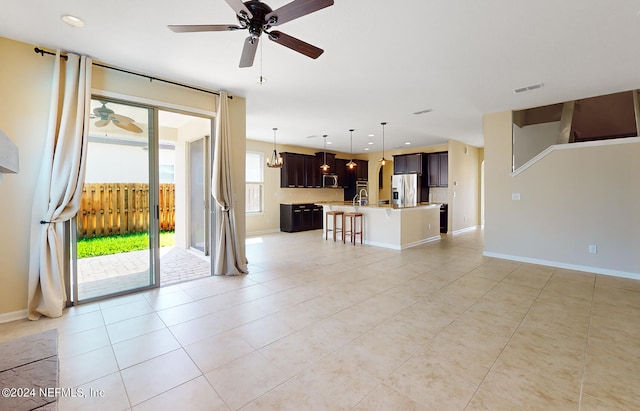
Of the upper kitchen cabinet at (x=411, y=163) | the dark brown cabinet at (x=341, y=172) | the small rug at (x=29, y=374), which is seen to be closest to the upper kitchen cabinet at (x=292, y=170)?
the dark brown cabinet at (x=341, y=172)

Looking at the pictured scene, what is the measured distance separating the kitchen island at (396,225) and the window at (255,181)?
2525 mm

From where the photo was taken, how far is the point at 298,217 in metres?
8.97

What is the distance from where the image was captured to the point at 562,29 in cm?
269

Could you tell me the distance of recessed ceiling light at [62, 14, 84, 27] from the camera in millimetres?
2496

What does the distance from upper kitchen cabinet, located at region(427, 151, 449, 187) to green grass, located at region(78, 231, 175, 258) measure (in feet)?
26.5

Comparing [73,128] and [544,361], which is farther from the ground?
[73,128]

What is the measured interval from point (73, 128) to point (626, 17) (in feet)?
18.5

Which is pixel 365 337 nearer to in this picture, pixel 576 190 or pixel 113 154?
pixel 113 154

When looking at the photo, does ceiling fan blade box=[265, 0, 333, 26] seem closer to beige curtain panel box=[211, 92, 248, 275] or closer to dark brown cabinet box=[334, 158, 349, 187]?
beige curtain panel box=[211, 92, 248, 275]

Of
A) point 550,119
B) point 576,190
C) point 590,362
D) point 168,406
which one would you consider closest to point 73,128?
point 168,406

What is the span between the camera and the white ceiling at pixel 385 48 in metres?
2.42

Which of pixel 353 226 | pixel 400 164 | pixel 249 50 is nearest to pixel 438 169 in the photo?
pixel 400 164

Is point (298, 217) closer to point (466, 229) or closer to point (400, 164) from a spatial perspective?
point (400, 164)

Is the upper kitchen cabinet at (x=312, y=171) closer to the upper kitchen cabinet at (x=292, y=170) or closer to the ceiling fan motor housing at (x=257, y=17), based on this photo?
the upper kitchen cabinet at (x=292, y=170)
